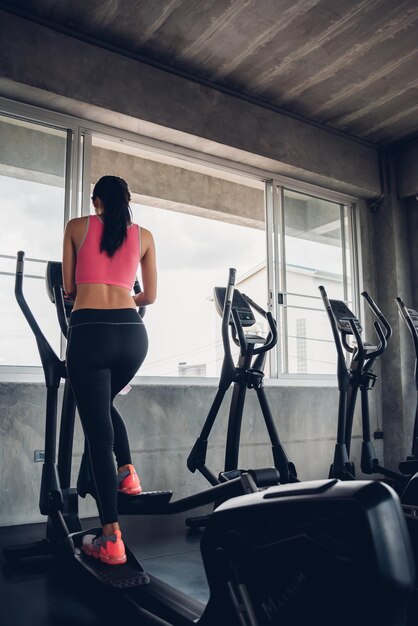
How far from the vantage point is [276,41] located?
4.02 metres

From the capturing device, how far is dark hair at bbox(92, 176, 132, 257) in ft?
7.67

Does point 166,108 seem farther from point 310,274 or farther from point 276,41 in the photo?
point 310,274

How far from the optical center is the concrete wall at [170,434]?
136 inches

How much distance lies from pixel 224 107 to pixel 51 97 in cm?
145

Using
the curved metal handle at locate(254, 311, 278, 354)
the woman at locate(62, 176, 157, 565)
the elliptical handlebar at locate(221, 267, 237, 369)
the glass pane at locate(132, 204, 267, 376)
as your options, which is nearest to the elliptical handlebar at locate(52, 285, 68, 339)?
the woman at locate(62, 176, 157, 565)

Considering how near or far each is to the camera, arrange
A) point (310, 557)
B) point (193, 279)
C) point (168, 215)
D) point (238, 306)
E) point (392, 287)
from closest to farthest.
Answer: point (310, 557)
point (238, 306)
point (392, 287)
point (168, 215)
point (193, 279)

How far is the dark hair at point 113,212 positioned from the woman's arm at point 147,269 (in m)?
0.14

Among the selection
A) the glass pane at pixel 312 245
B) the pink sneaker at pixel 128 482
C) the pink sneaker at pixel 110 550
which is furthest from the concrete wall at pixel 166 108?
the pink sneaker at pixel 110 550

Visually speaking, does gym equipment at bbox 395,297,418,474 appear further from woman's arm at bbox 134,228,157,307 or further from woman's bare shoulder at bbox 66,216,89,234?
woman's bare shoulder at bbox 66,216,89,234

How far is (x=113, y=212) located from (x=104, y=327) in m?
0.50

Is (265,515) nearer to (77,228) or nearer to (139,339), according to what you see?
(139,339)

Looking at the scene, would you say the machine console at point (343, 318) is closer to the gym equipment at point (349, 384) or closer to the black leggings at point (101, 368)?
the gym equipment at point (349, 384)

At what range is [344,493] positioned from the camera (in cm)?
117

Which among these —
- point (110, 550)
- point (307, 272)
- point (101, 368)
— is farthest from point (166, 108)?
point (110, 550)
